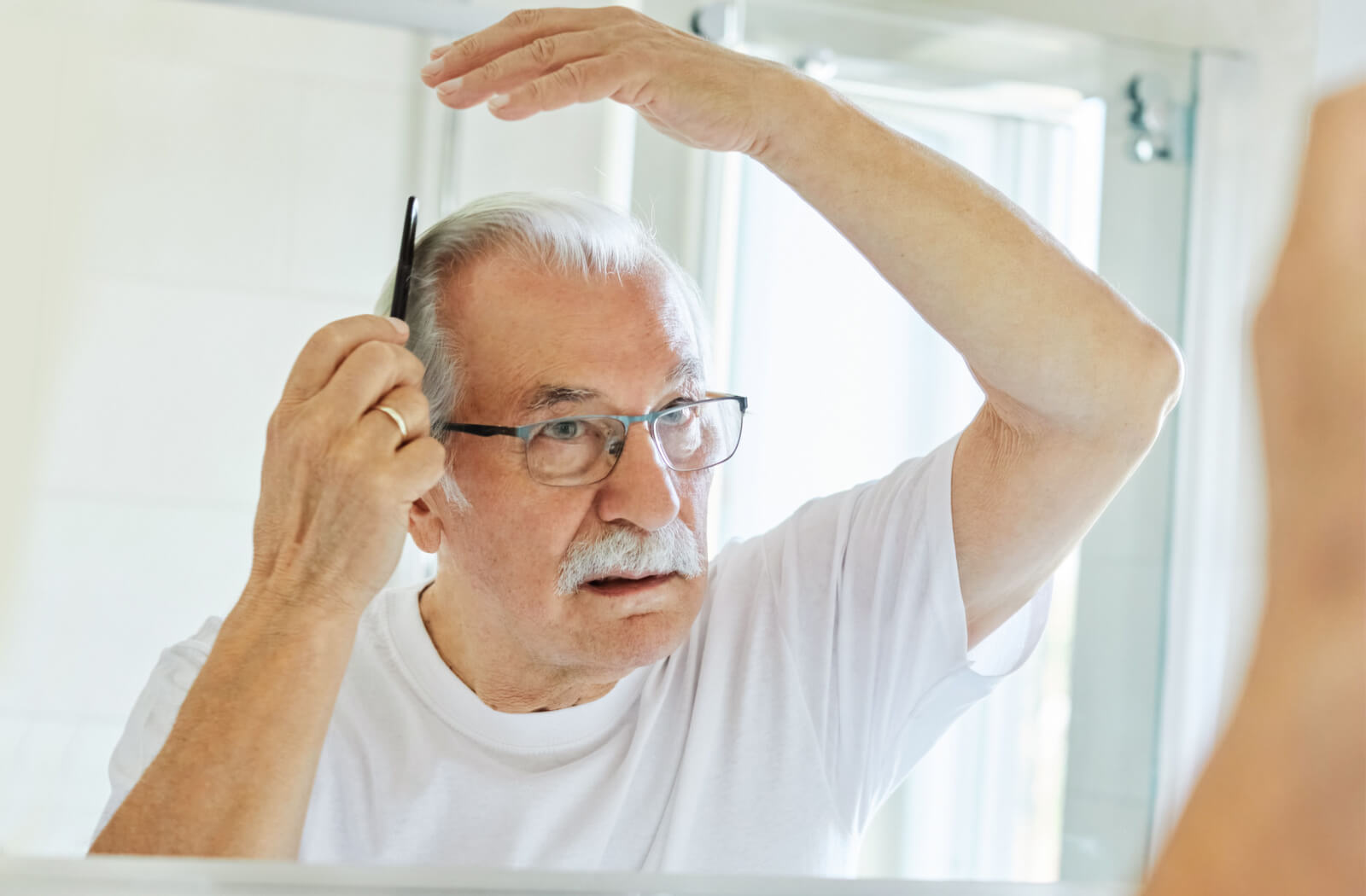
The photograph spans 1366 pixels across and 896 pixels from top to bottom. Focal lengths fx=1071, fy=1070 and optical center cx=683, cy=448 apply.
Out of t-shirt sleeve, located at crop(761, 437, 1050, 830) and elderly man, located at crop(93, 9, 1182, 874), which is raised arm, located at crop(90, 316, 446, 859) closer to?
elderly man, located at crop(93, 9, 1182, 874)

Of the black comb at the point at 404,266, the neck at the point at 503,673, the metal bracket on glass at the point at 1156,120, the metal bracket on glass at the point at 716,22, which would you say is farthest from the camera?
the metal bracket on glass at the point at 1156,120

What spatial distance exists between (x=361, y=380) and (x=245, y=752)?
19cm

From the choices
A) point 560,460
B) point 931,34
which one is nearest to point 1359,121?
point 560,460

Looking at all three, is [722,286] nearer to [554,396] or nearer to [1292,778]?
[554,396]

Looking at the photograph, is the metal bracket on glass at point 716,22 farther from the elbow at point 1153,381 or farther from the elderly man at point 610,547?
the elbow at point 1153,381

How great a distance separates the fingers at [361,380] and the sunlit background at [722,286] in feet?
0.90

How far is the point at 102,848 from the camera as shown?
1.73 feet

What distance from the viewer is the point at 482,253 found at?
0.70 meters

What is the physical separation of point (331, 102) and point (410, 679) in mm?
439

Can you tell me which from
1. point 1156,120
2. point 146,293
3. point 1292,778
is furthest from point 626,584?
point 1156,120

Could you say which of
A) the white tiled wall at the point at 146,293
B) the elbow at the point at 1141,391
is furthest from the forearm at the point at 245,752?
the elbow at the point at 1141,391

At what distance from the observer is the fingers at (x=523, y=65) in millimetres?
570

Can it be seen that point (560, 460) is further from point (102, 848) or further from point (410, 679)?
point (102, 848)

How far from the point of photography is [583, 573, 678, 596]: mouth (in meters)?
0.68
